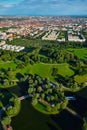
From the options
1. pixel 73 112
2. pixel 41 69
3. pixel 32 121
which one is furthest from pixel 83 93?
pixel 41 69

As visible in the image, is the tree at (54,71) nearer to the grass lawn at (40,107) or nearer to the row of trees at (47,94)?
the row of trees at (47,94)

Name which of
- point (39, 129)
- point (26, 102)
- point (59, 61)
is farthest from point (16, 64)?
point (39, 129)

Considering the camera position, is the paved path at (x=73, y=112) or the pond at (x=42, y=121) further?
the paved path at (x=73, y=112)

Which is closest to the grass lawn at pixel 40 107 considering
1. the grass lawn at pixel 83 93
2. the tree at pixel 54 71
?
the grass lawn at pixel 83 93

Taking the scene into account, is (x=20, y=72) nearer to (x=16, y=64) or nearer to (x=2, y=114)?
(x=16, y=64)

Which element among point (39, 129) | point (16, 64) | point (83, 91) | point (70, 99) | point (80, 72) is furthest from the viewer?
point (16, 64)
